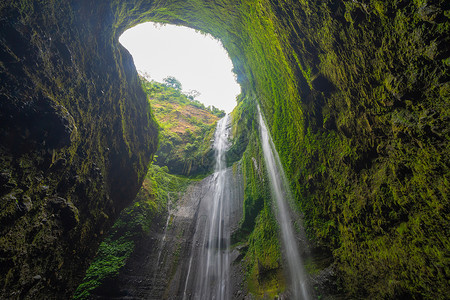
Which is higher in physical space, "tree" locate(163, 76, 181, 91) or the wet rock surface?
"tree" locate(163, 76, 181, 91)

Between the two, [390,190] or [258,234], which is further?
[258,234]

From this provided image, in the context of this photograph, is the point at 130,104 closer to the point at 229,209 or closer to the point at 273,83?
the point at 273,83

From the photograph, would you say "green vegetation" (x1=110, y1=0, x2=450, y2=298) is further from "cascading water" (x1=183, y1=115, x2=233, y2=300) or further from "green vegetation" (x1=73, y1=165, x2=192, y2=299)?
"green vegetation" (x1=73, y1=165, x2=192, y2=299)

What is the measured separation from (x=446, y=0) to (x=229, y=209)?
10.6 m

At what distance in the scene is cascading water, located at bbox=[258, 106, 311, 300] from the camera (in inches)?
229

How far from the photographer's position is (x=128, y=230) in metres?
9.05

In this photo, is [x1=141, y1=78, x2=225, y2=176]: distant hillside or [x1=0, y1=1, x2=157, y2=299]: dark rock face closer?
[x1=0, y1=1, x2=157, y2=299]: dark rock face

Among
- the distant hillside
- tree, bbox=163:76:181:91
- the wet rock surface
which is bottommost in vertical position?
the wet rock surface

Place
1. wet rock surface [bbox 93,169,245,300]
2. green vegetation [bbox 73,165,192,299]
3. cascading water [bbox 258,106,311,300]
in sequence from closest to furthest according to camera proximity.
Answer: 1. cascading water [bbox 258,106,311,300]
2. green vegetation [bbox 73,165,192,299]
3. wet rock surface [bbox 93,169,245,300]

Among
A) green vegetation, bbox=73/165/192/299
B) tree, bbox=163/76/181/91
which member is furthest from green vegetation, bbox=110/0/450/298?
tree, bbox=163/76/181/91

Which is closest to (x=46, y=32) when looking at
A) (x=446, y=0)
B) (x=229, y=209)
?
(x=446, y=0)

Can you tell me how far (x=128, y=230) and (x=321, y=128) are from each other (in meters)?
9.15

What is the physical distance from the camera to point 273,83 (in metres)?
7.57

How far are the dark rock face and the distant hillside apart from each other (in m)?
4.90
